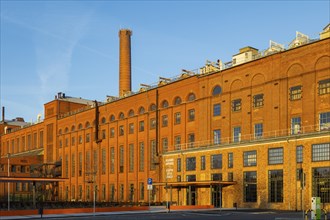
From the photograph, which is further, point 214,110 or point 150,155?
point 150,155

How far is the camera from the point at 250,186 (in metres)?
49.9

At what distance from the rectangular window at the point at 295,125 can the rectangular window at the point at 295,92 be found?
2.19 meters

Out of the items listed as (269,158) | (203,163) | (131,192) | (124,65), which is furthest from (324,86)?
(124,65)

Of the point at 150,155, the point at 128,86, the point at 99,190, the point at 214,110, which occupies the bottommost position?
the point at 99,190

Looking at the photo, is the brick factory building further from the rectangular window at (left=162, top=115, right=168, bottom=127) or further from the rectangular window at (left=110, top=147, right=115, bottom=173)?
the rectangular window at (left=110, top=147, right=115, bottom=173)

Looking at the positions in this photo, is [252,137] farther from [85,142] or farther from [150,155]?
[85,142]

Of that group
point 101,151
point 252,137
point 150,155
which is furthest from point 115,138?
point 252,137

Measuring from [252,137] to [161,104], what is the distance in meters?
18.1

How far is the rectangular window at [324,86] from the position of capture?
46.9 m

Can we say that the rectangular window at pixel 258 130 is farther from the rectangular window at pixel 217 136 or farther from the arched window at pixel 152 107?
the arched window at pixel 152 107

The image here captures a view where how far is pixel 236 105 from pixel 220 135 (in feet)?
14.4

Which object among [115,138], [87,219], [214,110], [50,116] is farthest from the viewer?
[50,116]

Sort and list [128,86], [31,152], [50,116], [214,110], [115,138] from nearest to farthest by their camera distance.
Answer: [214,110]
[115,138]
[128,86]
[50,116]
[31,152]

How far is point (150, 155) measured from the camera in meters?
68.5
